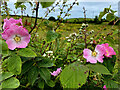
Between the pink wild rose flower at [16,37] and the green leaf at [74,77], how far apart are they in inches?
6.6

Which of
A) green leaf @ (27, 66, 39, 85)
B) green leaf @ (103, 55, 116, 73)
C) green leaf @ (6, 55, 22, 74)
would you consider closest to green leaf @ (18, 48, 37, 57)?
green leaf @ (6, 55, 22, 74)

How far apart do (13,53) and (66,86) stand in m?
0.19

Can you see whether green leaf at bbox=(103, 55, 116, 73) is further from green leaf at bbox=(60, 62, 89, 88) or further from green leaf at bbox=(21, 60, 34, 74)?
green leaf at bbox=(21, 60, 34, 74)

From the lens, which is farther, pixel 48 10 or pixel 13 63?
pixel 48 10

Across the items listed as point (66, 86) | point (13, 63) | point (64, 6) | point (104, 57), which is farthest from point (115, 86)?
point (64, 6)

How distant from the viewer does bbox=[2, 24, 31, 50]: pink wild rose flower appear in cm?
40

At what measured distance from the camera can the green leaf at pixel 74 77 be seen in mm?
325

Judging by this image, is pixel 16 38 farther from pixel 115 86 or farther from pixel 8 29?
pixel 115 86

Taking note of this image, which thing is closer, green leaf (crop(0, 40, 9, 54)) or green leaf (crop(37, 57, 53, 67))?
green leaf (crop(0, 40, 9, 54))

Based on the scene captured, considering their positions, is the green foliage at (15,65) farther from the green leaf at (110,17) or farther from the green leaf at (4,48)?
the green leaf at (110,17)

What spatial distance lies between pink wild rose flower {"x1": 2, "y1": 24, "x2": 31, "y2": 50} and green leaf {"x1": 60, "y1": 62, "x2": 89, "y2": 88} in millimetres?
167

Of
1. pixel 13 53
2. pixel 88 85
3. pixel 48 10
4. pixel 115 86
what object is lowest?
pixel 88 85

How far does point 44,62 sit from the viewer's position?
1.66 ft

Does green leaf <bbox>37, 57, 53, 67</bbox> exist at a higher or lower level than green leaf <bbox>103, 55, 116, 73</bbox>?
lower
